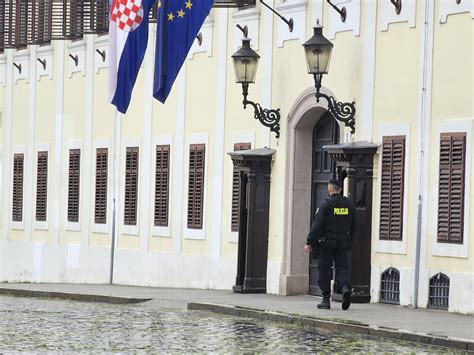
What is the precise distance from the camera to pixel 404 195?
69.9 feet

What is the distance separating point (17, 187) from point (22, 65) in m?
2.79

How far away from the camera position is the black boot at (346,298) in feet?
65.3

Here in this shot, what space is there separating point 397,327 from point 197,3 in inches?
327

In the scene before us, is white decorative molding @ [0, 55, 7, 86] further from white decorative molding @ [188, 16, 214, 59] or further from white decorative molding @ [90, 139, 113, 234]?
white decorative molding @ [188, 16, 214, 59]

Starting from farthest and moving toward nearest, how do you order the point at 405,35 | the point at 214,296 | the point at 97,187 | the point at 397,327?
the point at 97,187
the point at 214,296
the point at 405,35
the point at 397,327

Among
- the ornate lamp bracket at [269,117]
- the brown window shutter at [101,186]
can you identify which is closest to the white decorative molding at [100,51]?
the brown window shutter at [101,186]

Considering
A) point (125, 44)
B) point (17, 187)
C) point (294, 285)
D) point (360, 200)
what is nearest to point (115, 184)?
point (125, 44)

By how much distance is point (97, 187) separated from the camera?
105 ft

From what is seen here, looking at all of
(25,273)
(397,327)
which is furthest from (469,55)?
(25,273)

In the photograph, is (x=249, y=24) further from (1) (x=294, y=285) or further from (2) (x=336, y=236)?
(2) (x=336, y=236)

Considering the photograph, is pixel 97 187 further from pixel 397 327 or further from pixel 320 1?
pixel 397 327

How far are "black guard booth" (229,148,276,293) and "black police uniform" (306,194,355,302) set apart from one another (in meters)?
4.20

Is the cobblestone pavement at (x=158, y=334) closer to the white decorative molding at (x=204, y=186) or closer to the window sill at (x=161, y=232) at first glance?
the white decorative molding at (x=204, y=186)

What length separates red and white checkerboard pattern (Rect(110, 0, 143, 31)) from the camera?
25328 mm
